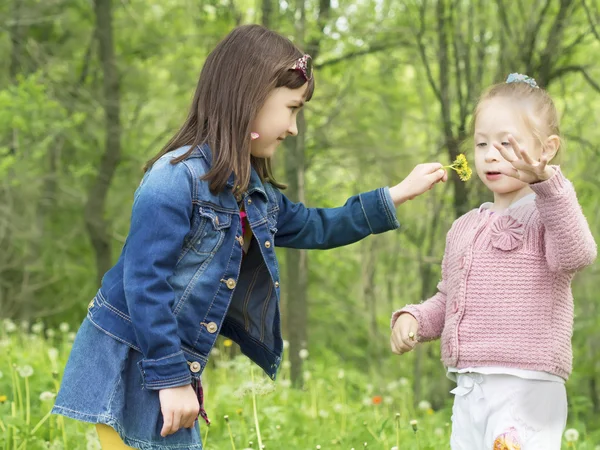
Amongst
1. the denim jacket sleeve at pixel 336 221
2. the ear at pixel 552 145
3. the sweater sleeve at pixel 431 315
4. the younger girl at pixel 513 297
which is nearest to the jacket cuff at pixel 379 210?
the denim jacket sleeve at pixel 336 221

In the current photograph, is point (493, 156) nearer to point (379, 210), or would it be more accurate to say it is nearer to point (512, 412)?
point (379, 210)

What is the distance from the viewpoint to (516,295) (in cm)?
235

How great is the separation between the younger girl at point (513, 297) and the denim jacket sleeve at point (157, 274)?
84cm

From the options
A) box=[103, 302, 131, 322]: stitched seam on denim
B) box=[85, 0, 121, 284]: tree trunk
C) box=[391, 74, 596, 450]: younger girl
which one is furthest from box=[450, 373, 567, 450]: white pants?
box=[85, 0, 121, 284]: tree trunk

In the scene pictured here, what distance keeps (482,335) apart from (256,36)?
1157 millimetres

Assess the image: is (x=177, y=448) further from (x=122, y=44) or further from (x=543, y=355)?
(x=122, y=44)

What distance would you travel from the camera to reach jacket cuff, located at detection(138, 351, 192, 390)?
226 cm

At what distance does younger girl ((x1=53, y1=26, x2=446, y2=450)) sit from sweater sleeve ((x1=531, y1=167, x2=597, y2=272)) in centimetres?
82

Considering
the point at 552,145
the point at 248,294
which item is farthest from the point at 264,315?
the point at 552,145

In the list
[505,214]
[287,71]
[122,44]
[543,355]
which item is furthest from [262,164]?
[122,44]

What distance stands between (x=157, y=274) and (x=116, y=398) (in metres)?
0.42

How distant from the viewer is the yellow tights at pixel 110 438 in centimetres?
244

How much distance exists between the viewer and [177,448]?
7.86ft

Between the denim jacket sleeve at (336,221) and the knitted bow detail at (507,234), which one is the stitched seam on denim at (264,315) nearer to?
the denim jacket sleeve at (336,221)
